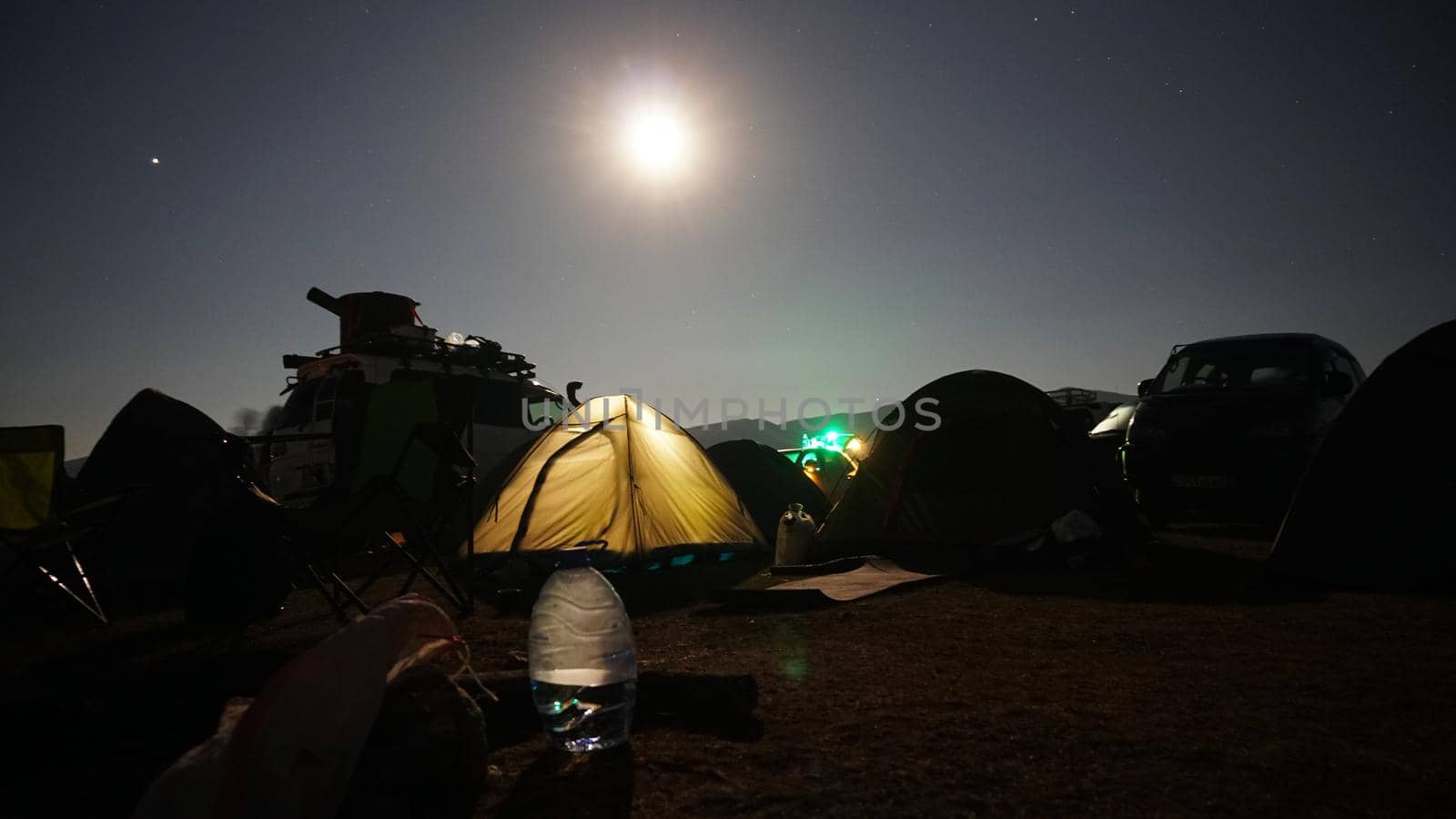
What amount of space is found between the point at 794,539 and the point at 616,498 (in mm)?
1758

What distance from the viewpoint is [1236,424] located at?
8031 mm

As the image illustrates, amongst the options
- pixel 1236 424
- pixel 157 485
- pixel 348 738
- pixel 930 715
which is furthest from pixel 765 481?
pixel 348 738

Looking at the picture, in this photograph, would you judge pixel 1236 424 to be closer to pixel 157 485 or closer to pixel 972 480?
pixel 972 480

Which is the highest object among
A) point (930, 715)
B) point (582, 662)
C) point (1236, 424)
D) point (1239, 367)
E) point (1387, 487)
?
point (1239, 367)

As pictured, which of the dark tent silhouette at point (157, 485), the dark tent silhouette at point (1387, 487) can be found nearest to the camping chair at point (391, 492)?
the dark tent silhouette at point (157, 485)

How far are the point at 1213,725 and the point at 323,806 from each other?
277cm

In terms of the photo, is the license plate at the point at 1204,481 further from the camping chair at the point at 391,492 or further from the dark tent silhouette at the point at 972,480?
the camping chair at the point at 391,492

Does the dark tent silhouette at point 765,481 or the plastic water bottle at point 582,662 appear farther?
the dark tent silhouette at point 765,481

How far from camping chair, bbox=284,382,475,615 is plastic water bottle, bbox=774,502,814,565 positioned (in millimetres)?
3064

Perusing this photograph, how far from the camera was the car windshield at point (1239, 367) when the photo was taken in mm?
8328

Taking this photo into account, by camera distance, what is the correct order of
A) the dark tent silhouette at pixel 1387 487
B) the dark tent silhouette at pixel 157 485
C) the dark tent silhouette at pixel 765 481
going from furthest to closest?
the dark tent silhouette at pixel 765 481, the dark tent silhouette at pixel 157 485, the dark tent silhouette at pixel 1387 487

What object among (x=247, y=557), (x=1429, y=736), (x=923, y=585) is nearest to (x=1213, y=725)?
(x=1429, y=736)

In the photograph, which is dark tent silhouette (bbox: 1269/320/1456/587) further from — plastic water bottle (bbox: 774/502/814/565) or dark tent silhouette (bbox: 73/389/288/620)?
dark tent silhouette (bbox: 73/389/288/620)

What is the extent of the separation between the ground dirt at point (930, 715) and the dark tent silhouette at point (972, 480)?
2575mm
